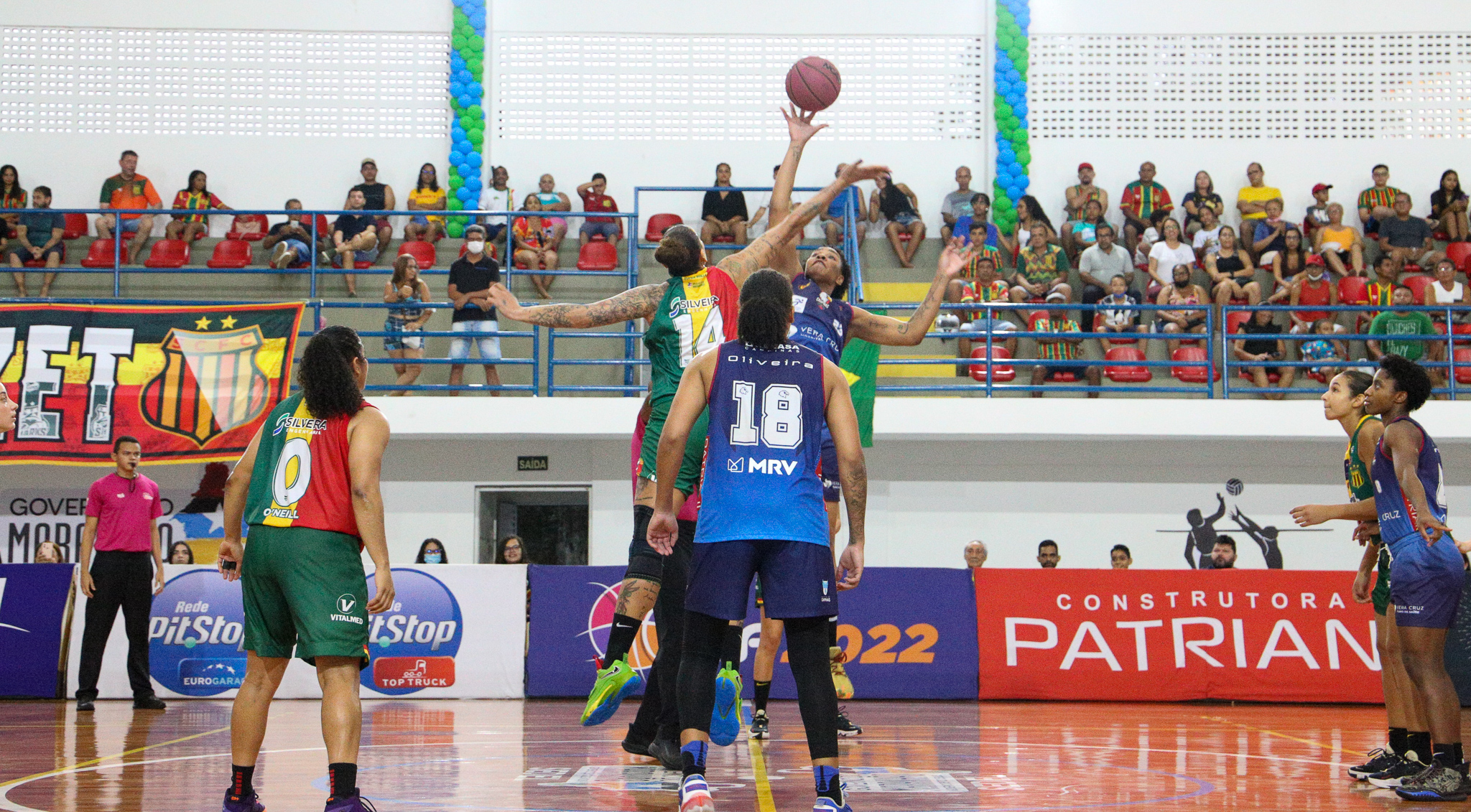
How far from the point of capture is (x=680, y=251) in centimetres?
549

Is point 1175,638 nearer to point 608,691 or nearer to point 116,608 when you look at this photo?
point 608,691

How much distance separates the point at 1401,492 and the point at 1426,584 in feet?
1.36

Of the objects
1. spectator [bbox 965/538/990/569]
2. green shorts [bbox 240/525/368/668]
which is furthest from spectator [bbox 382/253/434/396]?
green shorts [bbox 240/525/368/668]

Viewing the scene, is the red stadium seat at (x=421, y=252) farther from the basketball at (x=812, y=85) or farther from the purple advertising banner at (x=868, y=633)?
the basketball at (x=812, y=85)

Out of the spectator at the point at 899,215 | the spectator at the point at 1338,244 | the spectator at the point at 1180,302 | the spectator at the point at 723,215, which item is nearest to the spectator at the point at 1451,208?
the spectator at the point at 1338,244

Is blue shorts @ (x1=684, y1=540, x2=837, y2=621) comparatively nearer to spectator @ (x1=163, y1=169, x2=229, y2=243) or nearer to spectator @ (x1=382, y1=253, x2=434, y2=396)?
spectator @ (x1=382, y1=253, x2=434, y2=396)

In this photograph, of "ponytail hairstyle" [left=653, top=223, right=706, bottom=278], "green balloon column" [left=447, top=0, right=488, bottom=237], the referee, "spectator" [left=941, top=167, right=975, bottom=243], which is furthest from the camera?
"green balloon column" [left=447, top=0, right=488, bottom=237]

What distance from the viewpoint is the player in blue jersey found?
13.7 feet

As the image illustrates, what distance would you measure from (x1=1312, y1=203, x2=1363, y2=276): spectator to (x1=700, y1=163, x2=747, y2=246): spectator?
5.89 meters

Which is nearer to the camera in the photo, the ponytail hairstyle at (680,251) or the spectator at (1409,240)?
the ponytail hairstyle at (680,251)

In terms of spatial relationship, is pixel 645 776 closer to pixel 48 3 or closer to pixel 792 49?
pixel 792 49

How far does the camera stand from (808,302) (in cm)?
624

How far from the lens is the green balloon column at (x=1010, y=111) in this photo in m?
17.6

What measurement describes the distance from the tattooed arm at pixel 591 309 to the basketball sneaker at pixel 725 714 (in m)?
1.59
